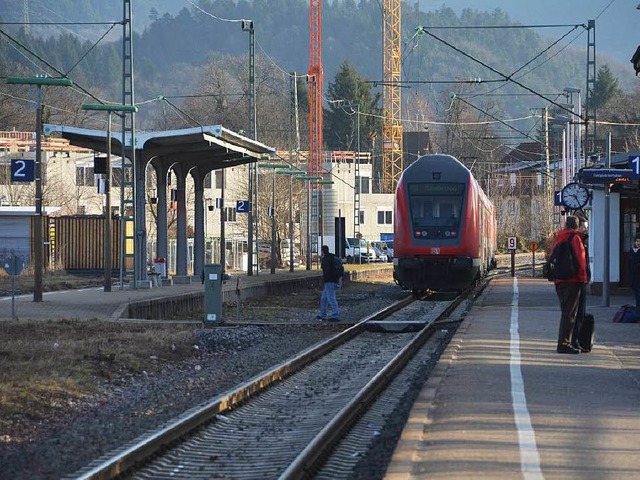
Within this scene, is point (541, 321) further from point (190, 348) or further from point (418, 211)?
point (418, 211)

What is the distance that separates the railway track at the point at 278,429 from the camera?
30.5 feet

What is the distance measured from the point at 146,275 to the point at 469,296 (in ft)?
32.1

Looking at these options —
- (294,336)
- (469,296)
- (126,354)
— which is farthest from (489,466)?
(469,296)

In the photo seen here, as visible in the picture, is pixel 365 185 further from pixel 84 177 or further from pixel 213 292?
pixel 213 292

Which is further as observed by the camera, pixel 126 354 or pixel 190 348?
pixel 190 348

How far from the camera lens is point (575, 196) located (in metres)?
30.7

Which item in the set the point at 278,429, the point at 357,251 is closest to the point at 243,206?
the point at 278,429

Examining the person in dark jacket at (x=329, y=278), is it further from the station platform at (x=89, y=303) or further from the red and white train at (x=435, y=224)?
the red and white train at (x=435, y=224)

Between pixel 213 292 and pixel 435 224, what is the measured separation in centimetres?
1027

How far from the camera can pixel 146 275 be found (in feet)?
120

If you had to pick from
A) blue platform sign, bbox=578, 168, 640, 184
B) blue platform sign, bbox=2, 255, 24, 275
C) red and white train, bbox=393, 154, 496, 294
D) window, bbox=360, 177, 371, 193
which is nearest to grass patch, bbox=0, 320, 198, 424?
blue platform sign, bbox=2, 255, 24, 275

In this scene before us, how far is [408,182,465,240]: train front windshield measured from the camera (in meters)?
32.4

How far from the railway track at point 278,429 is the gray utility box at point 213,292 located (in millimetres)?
5256

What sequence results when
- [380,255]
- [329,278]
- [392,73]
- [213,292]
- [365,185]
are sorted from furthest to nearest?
[365,185], [392,73], [380,255], [329,278], [213,292]
